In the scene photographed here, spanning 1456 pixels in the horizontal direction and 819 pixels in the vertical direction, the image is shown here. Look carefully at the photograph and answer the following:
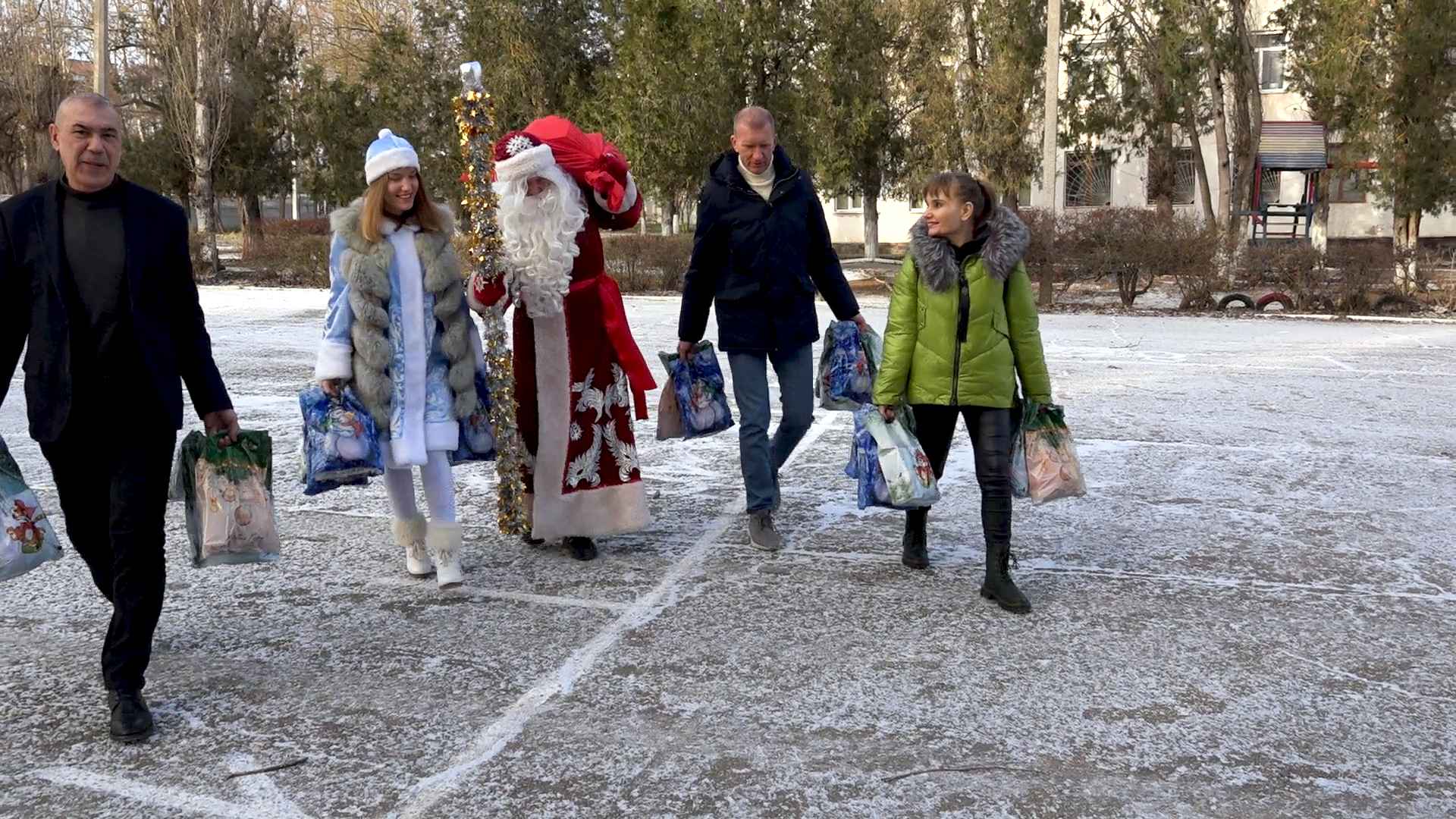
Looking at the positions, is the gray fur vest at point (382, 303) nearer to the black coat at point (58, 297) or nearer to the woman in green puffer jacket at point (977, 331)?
the black coat at point (58, 297)

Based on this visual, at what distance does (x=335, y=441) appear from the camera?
14.8ft

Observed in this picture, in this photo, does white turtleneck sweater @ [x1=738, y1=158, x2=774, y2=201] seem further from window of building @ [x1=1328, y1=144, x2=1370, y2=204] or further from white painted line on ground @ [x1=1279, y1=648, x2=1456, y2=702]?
window of building @ [x1=1328, y1=144, x2=1370, y2=204]

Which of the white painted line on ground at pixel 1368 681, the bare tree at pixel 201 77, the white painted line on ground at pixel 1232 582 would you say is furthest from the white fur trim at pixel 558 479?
the bare tree at pixel 201 77

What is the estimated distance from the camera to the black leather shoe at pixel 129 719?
347 centimetres

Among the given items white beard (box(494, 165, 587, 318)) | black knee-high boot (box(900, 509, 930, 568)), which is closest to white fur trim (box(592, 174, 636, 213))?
white beard (box(494, 165, 587, 318))

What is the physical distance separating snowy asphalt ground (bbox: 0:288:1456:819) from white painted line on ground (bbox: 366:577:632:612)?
0.06ft

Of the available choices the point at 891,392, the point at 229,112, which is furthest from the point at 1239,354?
the point at 229,112

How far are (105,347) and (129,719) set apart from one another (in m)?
1.02

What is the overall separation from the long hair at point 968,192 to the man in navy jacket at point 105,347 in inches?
101

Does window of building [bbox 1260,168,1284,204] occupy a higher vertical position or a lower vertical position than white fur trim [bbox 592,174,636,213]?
higher

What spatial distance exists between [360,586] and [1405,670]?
3697mm

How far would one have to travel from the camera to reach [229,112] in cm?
2675

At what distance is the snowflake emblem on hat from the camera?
16.5 ft

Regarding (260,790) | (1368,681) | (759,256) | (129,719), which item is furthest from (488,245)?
(1368,681)
